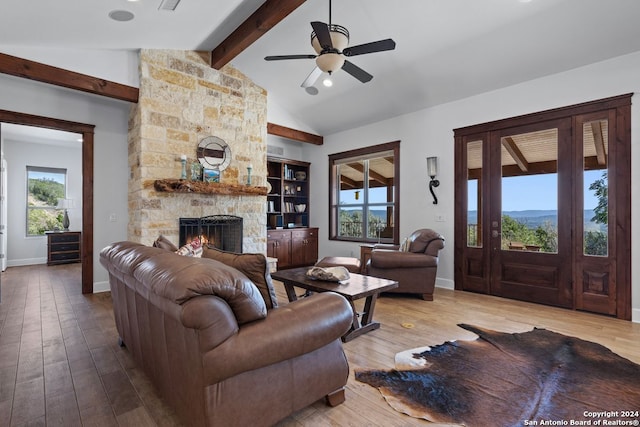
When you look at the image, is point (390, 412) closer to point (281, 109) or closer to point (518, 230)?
point (518, 230)

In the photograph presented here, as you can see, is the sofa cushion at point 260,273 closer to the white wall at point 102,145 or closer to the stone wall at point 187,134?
the stone wall at point 187,134

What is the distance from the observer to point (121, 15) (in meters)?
3.24

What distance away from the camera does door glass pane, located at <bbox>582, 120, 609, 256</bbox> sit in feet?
11.7

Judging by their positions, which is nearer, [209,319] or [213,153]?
[209,319]

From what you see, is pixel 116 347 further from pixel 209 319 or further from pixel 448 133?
pixel 448 133

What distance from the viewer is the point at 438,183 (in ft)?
16.3

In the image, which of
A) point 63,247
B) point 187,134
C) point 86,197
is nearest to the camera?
point 86,197

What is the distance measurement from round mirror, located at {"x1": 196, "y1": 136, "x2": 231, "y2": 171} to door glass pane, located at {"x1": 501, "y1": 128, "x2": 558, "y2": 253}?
13.3 feet

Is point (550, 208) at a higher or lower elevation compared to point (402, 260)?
higher

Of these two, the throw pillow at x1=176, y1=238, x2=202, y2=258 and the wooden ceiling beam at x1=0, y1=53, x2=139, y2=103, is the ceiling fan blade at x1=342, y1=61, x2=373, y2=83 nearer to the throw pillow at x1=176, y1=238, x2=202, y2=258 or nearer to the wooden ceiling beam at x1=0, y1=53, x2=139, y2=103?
the throw pillow at x1=176, y1=238, x2=202, y2=258

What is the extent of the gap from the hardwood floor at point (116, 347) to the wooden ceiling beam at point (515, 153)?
70.1 inches

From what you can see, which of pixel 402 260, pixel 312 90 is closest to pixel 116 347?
pixel 402 260

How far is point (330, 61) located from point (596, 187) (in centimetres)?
332

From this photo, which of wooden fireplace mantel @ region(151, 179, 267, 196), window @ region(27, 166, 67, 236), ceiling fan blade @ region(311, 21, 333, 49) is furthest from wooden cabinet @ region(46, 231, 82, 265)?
ceiling fan blade @ region(311, 21, 333, 49)
